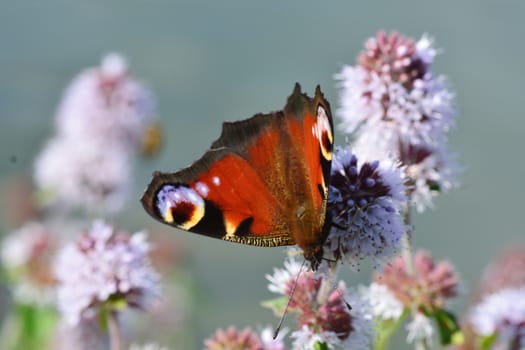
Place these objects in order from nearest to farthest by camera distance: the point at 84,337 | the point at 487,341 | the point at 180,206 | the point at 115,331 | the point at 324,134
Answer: the point at 324,134
the point at 180,206
the point at 115,331
the point at 487,341
the point at 84,337

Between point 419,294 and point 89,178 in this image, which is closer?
point 419,294

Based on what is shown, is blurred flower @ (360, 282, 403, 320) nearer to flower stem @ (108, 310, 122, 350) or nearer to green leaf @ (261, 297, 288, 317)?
green leaf @ (261, 297, 288, 317)

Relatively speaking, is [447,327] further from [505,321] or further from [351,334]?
[351,334]

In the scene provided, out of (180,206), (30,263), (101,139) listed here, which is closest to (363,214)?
(180,206)

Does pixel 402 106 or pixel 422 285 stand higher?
pixel 402 106

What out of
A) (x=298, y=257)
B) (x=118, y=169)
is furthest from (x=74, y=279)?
(x=118, y=169)

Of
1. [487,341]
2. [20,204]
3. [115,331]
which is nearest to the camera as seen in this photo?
[115,331]

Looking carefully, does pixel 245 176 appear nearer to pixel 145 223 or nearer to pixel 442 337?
pixel 442 337
